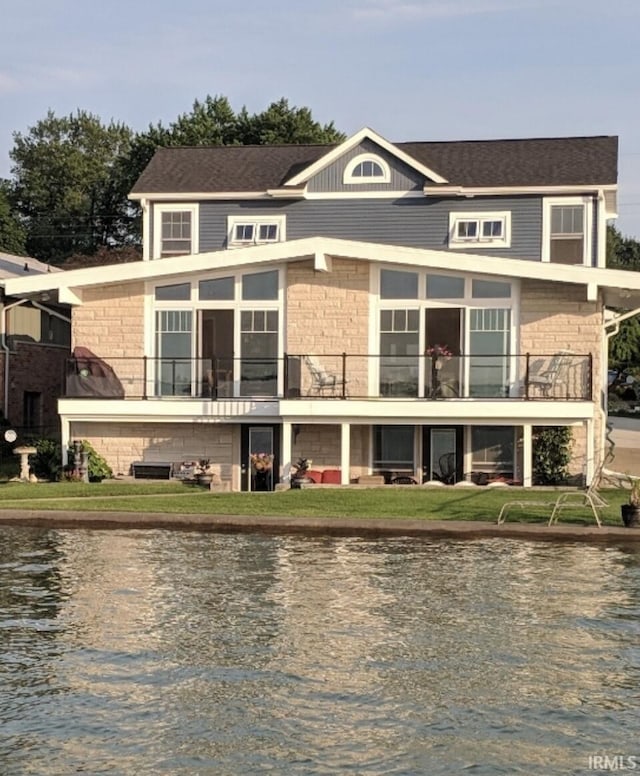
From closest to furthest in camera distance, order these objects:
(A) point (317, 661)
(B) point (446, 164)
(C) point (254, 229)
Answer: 1. (A) point (317, 661)
2. (C) point (254, 229)
3. (B) point (446, 164)

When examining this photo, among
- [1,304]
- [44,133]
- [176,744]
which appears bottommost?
[176,744]

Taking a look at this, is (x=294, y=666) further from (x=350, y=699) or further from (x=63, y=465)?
(x=63, y=465)

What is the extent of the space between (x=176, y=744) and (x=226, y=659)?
2421 mm

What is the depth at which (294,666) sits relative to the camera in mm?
10781

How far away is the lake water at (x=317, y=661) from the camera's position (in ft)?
27.9

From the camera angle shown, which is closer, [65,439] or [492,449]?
[492,449]

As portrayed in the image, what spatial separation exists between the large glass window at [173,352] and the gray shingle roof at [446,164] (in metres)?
4.82

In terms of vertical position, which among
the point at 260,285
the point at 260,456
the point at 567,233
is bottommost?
the point at 260,456

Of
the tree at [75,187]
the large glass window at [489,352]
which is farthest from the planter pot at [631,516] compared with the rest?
the tree at [75,187]

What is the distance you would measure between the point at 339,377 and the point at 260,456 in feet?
8.63

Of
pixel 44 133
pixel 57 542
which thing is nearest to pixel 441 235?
pixel 57 542

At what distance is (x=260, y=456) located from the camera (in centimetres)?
2673

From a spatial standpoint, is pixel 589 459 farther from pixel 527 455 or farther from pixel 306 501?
pixel 306 501

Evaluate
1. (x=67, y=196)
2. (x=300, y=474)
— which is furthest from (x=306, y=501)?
(x=67, y=196)
